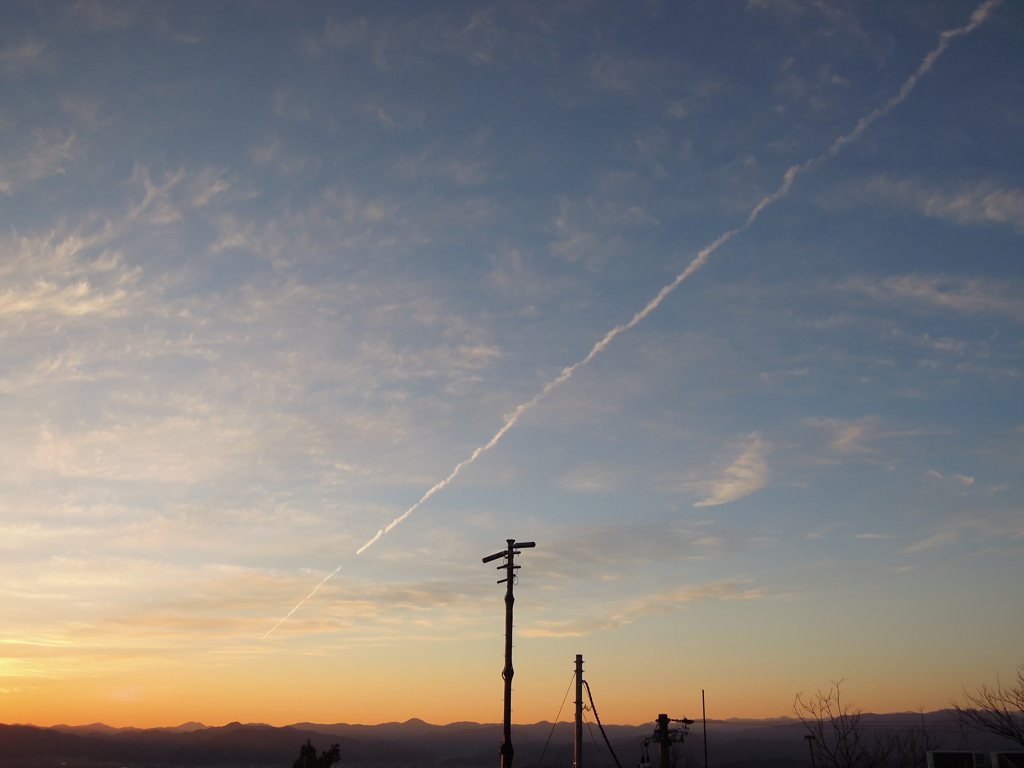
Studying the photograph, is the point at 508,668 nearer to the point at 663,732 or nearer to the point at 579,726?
the point at 579,726

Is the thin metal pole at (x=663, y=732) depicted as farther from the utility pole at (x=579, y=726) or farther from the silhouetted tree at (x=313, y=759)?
the silhouetted tree at (x=313, y=759)

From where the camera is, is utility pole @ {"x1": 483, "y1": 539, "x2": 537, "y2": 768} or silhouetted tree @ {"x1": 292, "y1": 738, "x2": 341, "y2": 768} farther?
silhouetted tree @ {"x1": 292, "y1": 738, "x2": 341, "y2": 768}

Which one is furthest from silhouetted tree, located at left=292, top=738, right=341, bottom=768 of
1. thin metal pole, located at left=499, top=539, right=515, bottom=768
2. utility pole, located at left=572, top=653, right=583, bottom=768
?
thin metal pole, located at left=499, top=539, right=515, bottom=768

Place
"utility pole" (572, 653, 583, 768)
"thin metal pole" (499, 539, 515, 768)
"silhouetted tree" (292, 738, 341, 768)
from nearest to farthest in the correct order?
"thin metal pole" (499, 539, 515, 768) → "utility pole" (572, 653, 583, 768) → "silhouetted tree" (292, 738, 341, 768)

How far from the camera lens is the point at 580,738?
110 ft

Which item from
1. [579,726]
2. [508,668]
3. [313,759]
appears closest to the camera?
[508,668]

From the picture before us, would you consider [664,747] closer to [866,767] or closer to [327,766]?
[866,767]

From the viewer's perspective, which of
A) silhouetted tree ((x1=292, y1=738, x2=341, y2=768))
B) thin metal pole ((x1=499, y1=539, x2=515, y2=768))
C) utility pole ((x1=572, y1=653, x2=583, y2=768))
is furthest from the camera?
silhouetted tree ((x1=292, y1=738, x2=341, y2=768))

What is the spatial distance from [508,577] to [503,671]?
3519mm

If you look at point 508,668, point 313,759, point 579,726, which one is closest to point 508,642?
point 508,668

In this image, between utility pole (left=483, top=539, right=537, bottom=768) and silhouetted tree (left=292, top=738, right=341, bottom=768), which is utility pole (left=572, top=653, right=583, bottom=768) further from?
silhouetted tree (left=292, top=738, right=341, bottom=768)

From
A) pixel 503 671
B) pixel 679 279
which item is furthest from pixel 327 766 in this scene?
pixel 679 279

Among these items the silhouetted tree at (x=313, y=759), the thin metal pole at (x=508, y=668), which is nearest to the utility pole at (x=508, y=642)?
the thin metal pole at (x=508, y=668)

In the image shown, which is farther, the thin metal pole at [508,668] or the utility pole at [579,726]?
the utility pole at [579,726]
